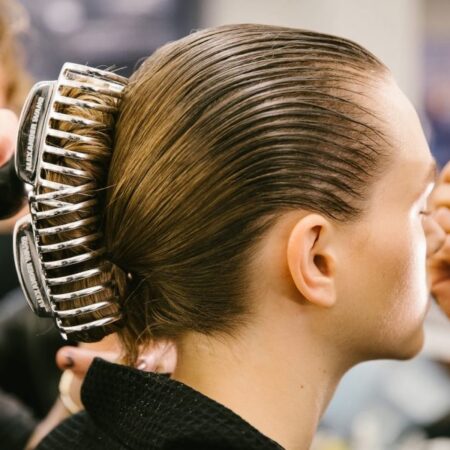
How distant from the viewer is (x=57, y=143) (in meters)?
1.07

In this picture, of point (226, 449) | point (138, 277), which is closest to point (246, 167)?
point (138, 277)

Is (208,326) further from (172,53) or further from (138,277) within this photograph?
(172,53)

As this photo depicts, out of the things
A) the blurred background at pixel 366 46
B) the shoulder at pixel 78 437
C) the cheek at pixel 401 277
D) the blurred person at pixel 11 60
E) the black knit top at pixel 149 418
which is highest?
the blurred person at pixel 11 60

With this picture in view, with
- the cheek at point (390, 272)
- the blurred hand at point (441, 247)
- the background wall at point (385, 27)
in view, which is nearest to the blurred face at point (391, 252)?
the cheek at point (390, 272)

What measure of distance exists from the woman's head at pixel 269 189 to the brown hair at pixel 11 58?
0.59 meters

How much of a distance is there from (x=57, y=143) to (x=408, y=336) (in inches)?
20.7

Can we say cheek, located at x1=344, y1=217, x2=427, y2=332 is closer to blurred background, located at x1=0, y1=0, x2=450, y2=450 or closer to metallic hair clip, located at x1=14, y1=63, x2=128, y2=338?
metallic hair clip, located at x1=14, y1=63, x2=128, y2=338

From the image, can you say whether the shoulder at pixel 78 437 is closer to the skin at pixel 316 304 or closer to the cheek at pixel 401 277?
the skin at pixel 316 304

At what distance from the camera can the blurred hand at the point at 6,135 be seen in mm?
1207

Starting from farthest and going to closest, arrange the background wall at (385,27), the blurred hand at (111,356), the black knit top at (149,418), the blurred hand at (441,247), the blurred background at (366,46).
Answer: the background wall at (385,27), the blurred background at (366,46), the blurred hand at (441,247), the blurred hand at (111,356), the black knit top at (149,418)

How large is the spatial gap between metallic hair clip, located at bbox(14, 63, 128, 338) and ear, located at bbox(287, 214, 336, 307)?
0.26 meters

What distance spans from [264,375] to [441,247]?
428 millimetres

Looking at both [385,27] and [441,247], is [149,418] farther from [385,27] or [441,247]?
[385,27]

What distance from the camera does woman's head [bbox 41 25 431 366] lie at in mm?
1005
